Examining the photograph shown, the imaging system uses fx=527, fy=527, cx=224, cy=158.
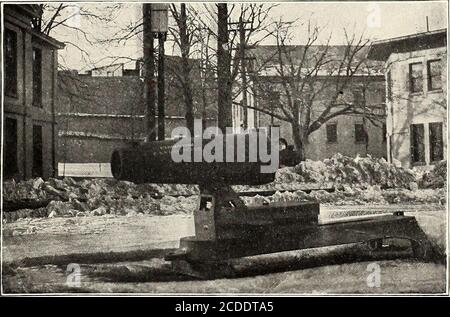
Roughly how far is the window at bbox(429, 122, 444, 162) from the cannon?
88 centimetres

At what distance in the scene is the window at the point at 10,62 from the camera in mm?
4660

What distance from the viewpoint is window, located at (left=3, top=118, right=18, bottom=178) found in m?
4.64

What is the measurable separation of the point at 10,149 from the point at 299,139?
101 inches

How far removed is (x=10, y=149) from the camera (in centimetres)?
466

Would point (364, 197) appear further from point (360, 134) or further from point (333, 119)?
point (333, 119)

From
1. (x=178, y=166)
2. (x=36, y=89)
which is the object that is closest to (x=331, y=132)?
(x=178, y=166)

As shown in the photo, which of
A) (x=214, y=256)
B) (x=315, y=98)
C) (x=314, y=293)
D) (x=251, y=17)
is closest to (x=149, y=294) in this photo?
(x=214, y=256)

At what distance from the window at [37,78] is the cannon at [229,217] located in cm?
88

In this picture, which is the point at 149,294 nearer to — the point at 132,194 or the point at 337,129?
the point at 132,194

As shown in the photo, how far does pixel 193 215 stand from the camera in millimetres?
4527

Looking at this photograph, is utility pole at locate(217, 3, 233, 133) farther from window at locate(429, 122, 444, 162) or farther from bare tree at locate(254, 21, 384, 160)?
window at locate(429, 122, 444, 162)

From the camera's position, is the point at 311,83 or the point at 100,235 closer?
the point at 100,235

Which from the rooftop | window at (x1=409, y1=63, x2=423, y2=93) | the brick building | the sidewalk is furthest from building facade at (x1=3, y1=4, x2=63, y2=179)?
window at (x1=409, y1=63, x2=423, y2=93)

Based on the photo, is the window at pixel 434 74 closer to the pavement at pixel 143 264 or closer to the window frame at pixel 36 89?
the pavement at pixel 143 264
